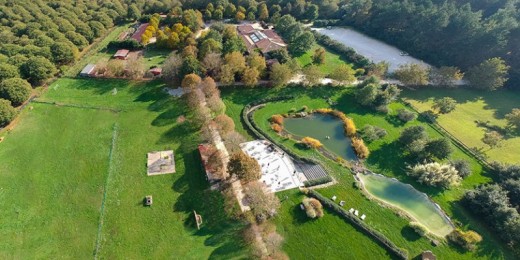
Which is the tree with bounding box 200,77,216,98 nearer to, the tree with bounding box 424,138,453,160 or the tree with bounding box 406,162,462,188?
the tree with bounding box 406,162,462,188

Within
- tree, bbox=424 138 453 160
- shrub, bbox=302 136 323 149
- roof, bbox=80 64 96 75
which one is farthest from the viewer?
roof, bbox=80 64 96 75

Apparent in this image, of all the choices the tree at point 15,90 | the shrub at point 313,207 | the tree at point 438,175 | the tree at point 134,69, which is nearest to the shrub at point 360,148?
the tree at point 438,175

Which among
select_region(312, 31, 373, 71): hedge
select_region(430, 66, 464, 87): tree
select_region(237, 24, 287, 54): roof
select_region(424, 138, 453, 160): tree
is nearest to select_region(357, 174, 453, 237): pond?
select_region(424, 138, 453, 160): tree

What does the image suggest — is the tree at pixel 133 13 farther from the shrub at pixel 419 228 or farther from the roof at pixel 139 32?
the shrub at pixel 419 228

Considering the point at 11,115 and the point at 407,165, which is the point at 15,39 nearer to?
the point at 11,115

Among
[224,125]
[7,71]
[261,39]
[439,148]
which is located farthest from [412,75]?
[7,71]

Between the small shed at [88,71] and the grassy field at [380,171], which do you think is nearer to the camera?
the grassy field at [380,171]

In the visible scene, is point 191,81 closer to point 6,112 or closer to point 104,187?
point 104,187
